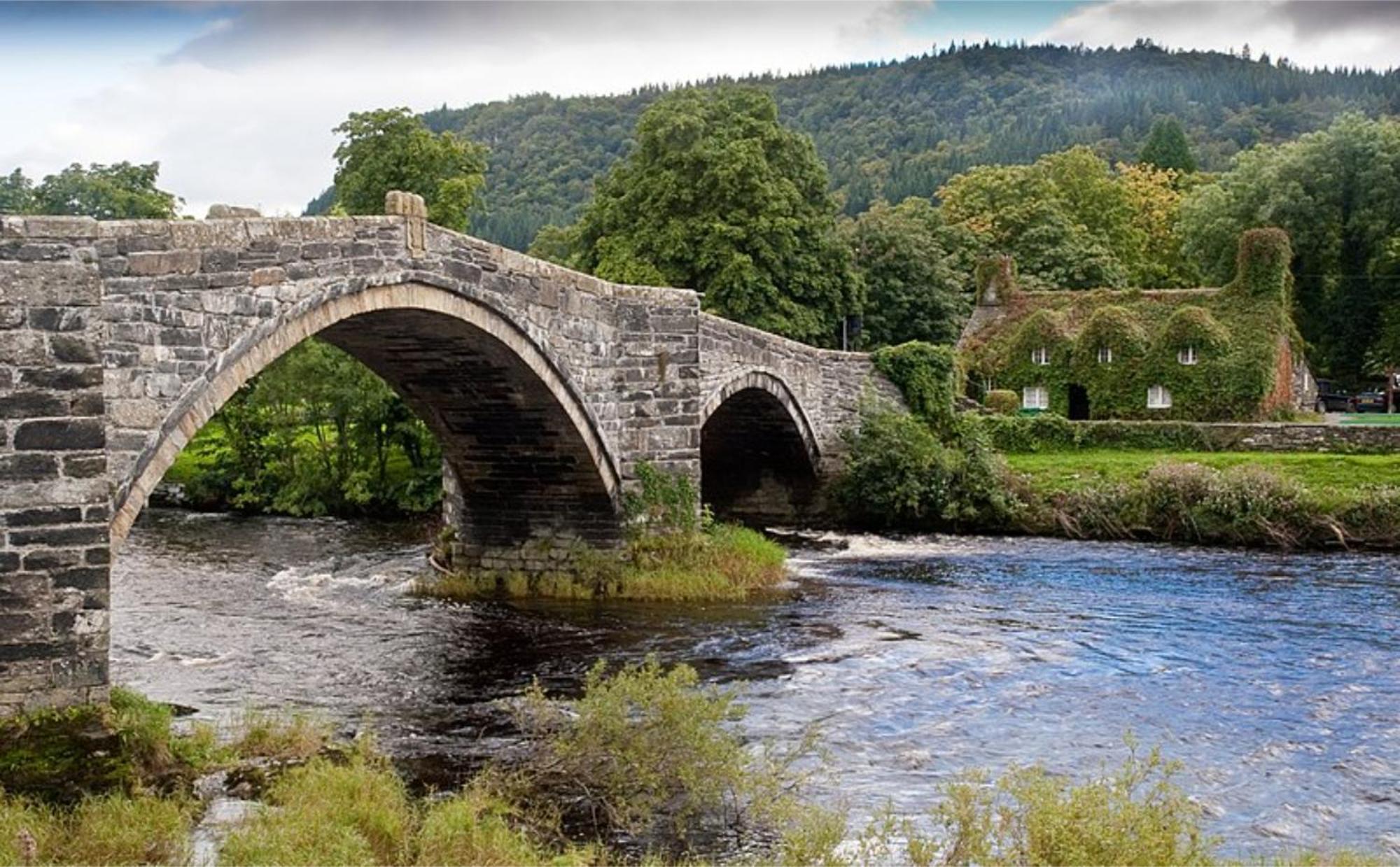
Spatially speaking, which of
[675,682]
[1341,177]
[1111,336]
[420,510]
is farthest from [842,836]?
[1341,177]

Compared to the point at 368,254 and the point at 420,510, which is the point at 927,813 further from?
the point at 420,510

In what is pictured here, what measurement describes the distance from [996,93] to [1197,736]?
5357 inches

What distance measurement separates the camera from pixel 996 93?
141000 millimetres

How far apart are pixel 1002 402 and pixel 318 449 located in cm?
1749

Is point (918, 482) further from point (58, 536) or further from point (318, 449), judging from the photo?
point (58, 536)

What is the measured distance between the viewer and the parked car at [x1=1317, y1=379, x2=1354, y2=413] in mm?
47562

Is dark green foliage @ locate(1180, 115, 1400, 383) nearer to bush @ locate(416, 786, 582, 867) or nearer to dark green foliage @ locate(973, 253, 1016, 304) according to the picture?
dark green foliage @ locate(973, 253, 1016, 304)

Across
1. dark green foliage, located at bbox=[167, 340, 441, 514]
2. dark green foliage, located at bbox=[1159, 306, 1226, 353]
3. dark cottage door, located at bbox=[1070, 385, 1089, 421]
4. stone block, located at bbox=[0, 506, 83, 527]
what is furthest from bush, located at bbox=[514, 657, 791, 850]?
dark cottage door, located at bbox=[1070, 385, 1089, 421]

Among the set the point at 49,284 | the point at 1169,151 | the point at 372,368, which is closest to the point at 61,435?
the point at 49,284

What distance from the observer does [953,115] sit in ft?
429

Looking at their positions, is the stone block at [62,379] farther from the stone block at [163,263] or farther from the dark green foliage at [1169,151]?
the dark green foliage at [1169,151]

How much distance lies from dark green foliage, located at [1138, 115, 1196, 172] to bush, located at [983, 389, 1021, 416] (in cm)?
4173

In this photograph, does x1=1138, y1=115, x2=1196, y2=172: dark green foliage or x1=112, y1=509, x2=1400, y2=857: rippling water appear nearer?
x1=112, y1=509, x2=1400, y2=857: rippling water

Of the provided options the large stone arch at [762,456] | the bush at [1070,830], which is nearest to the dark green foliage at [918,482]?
the large stone arch at [762,456]
